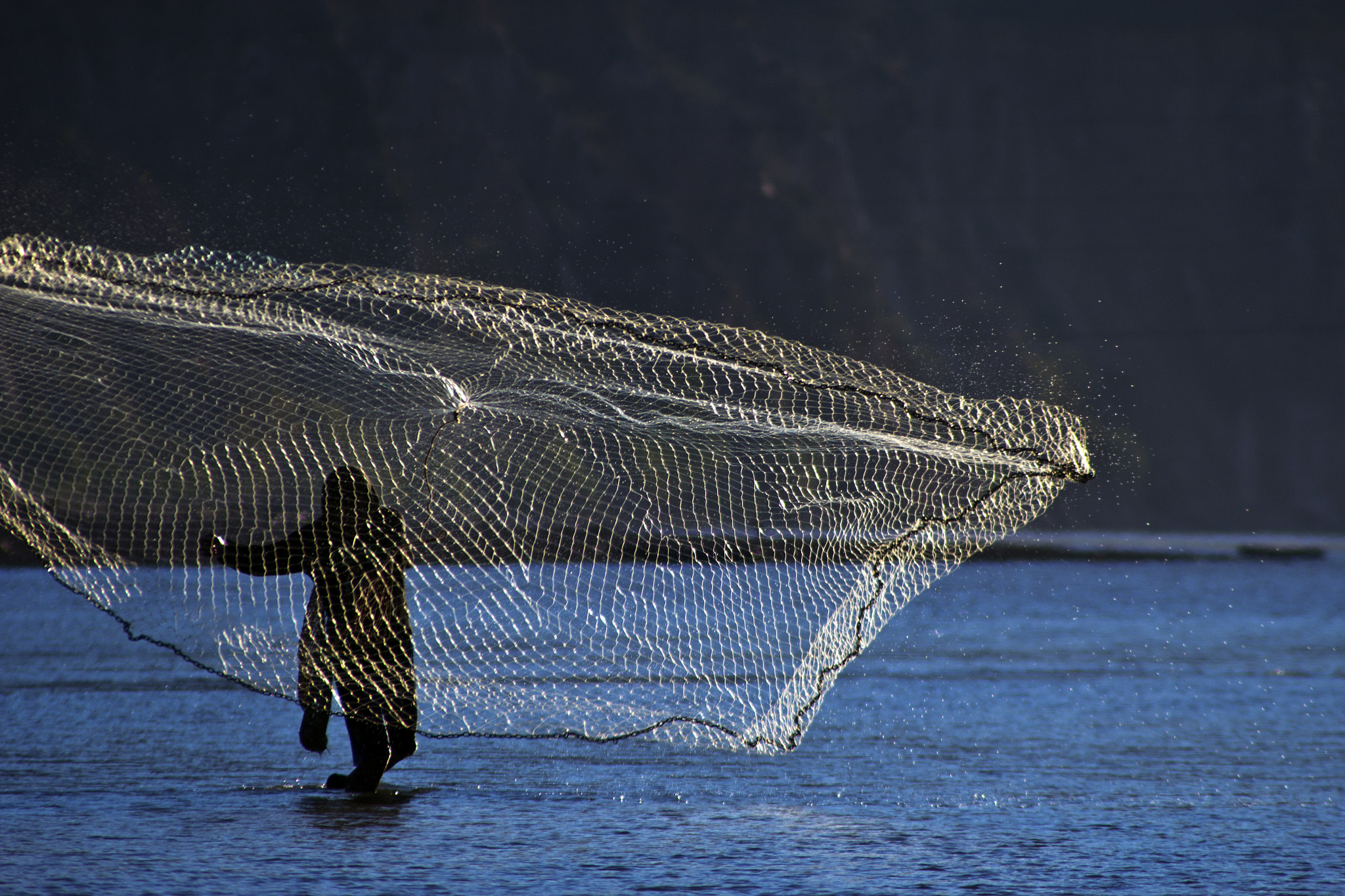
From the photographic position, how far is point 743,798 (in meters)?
6.17

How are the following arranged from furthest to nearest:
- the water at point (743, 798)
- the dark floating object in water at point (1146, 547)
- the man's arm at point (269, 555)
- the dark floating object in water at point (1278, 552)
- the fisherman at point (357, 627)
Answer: the dark floating object in water at point (1278, 552)
the dark floating object in water at point (1146, 547)
the fisherman at point (357, 627)
the man's arm at point (269, 555)
the water at point (743, 798)

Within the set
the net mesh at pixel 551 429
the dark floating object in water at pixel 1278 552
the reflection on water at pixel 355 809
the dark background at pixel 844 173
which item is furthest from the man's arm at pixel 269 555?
the dark floating object in water at pixel 1278 552

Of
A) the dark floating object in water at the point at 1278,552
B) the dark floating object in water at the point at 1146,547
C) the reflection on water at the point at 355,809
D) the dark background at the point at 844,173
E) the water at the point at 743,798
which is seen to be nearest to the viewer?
the water at the point at 743,798

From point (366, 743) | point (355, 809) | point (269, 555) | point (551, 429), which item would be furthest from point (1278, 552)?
point (269, 555)

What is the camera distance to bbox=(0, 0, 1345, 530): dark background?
4481 cm

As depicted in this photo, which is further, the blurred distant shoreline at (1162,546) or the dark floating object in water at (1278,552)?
the dark floating object in water at (1278,552)

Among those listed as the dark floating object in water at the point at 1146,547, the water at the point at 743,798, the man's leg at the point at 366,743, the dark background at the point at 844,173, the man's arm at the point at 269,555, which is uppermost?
the dark background at the point at 844,173

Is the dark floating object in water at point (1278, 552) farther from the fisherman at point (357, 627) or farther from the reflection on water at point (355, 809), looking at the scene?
the reflection on water at point (355, 809)

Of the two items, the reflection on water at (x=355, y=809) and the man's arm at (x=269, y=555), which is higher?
the man's arm at (x=269, y=555)

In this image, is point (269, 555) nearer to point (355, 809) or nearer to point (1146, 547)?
point (355, 809)

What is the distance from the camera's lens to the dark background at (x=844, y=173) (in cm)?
4481

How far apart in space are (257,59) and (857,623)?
1787 inches

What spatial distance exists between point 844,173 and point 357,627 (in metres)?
43.2

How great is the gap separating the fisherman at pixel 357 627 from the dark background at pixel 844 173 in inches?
1468
